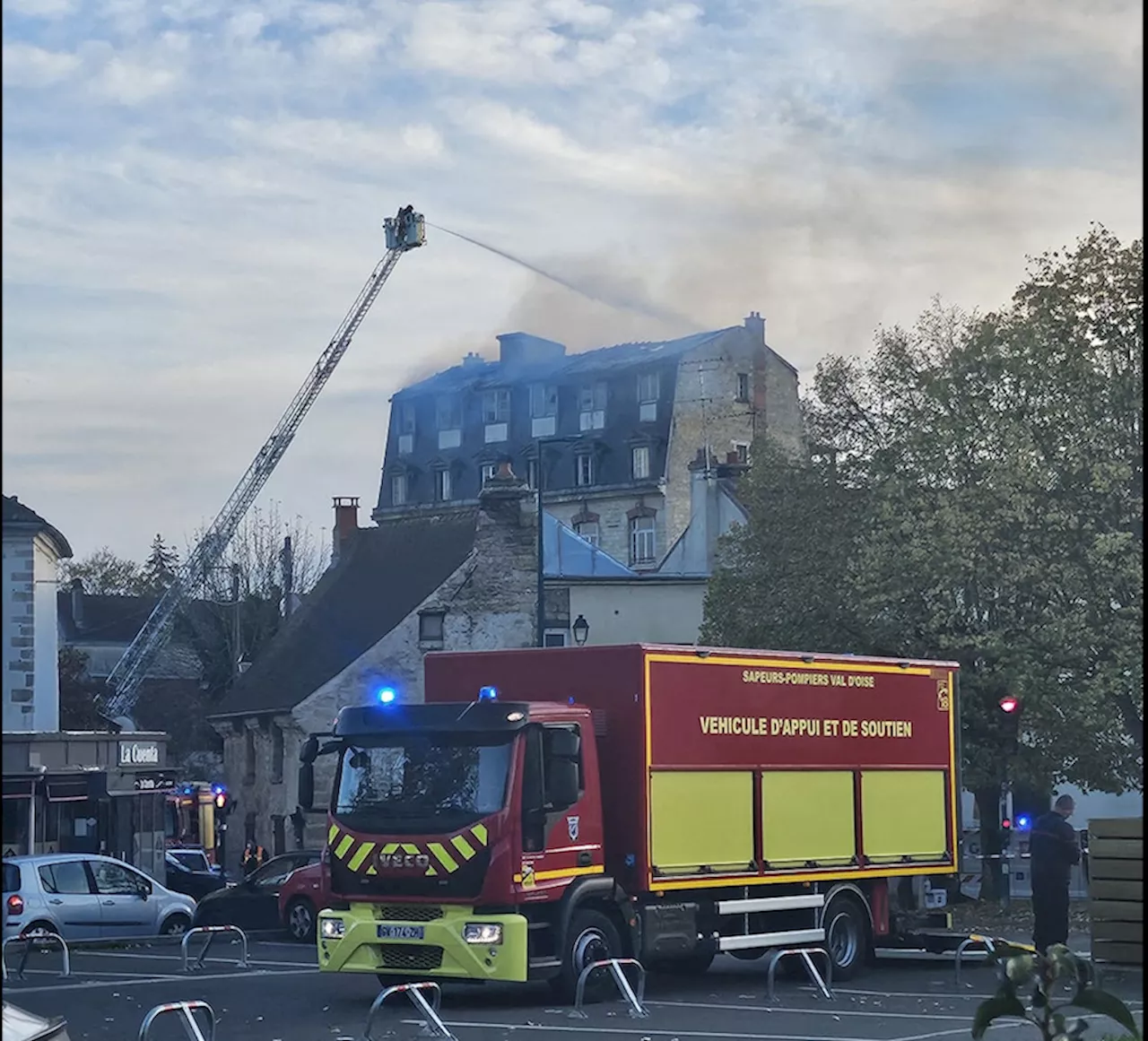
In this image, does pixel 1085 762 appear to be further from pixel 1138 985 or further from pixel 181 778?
pixel 181 778

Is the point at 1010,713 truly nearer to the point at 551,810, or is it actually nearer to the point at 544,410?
the point at 551,810

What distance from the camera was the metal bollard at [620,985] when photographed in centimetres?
1647

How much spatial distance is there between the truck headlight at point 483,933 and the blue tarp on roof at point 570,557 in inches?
1577

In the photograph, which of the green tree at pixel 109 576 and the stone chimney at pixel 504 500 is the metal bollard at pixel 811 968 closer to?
the stone chimney at pixel 504 500

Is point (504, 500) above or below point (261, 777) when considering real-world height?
above

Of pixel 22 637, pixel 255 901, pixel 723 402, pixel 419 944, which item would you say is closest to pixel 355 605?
pixel 22 637

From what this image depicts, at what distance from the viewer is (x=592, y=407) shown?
3435 inches

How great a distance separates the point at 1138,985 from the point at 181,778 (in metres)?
60.1

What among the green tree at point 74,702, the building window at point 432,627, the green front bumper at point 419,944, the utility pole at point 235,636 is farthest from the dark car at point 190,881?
the green front bumper at point 419,944

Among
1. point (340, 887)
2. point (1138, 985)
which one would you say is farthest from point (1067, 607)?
point (340, 887)

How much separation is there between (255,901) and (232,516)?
2239 inches

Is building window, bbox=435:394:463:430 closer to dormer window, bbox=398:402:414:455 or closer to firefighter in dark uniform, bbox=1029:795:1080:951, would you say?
dormer window, bbox=398:402:414:455

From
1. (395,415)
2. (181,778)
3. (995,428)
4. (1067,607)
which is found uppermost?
(395,415)

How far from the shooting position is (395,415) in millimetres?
96125
